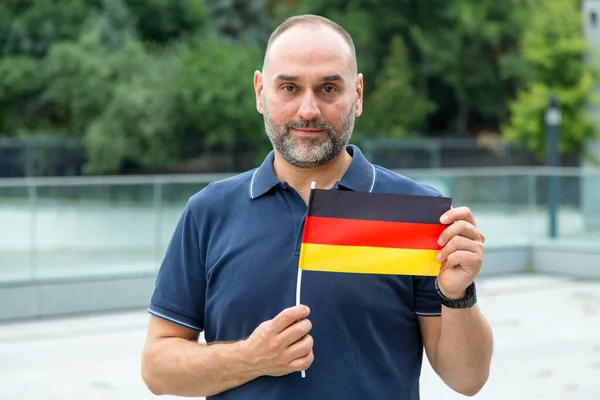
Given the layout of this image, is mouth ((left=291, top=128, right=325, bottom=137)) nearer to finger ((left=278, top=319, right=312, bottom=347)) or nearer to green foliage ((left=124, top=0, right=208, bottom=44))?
finger ((left=278, top=319, right=312, bottom=347))

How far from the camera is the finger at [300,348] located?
229 centimetres

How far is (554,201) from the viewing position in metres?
15.7

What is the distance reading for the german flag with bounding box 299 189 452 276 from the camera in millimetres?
2395

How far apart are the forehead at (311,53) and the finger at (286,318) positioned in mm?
593

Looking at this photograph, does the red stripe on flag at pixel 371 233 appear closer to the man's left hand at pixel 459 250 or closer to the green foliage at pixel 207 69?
the man's left hand at pixel 459 250

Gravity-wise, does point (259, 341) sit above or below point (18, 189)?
below

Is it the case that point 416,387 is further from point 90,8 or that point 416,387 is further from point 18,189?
point 90,8

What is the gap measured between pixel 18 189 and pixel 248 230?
918 cm

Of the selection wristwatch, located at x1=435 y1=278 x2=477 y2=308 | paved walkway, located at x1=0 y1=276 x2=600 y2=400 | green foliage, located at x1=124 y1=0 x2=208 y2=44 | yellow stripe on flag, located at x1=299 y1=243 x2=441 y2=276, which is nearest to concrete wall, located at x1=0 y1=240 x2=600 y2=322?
paved walkway, located at x1=0 y1=276 x2=600 y2=400

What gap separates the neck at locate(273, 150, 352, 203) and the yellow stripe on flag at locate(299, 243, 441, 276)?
0.21 metres

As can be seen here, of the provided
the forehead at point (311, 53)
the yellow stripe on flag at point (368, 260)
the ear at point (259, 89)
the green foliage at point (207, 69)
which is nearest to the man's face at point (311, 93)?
the forehead at point (311, 53)

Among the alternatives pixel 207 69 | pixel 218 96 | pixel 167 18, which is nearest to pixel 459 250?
pixel 218 96

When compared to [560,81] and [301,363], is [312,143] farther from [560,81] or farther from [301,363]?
[560,81]

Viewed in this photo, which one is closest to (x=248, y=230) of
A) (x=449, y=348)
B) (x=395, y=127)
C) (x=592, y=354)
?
(x=449, y=348)
